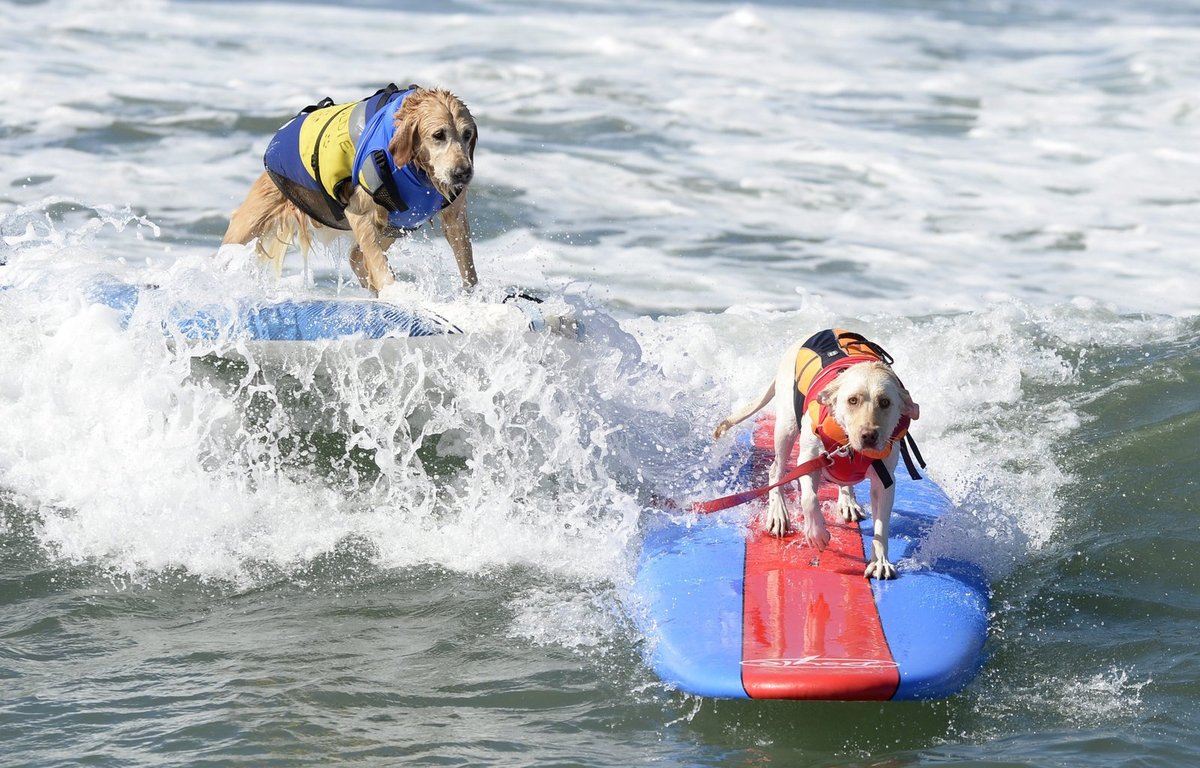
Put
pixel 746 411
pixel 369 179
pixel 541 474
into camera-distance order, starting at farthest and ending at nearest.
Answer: pixel 369 179, pixel 541 474, pixel 746 411

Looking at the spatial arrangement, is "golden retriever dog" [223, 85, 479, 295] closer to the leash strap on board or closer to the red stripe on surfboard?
the leash strap on board

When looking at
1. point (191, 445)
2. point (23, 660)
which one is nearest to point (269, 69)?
point (191, 445)

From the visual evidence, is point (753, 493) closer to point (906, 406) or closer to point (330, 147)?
point (906, 406)

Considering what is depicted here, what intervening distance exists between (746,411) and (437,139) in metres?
1.99

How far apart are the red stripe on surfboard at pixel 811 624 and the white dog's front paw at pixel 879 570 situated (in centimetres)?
4

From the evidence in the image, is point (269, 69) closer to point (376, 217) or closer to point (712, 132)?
point (712, 132)

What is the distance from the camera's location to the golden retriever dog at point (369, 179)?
6719 millimetres

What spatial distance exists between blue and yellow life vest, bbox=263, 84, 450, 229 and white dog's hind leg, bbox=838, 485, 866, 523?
2.47 metres

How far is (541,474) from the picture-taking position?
6.57 metres

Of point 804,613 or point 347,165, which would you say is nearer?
point 804,613

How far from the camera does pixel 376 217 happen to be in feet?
23.4

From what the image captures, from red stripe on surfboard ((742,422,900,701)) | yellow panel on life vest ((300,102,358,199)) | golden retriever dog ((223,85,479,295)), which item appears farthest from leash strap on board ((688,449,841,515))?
yellow panel on life vest ((300,102,358,199))

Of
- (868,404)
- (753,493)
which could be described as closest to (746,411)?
(753,493)

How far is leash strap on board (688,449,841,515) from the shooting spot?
5.41 metres
